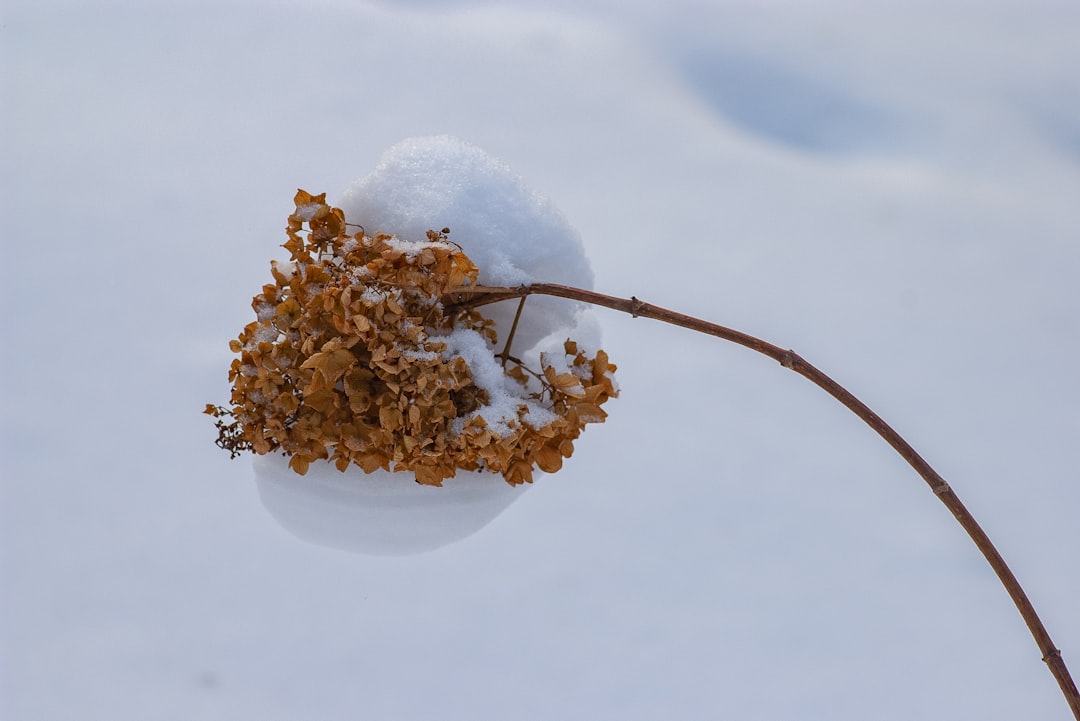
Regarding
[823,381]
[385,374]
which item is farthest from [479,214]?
[823,381]

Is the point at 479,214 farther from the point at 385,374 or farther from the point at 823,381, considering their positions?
the point at 823,381

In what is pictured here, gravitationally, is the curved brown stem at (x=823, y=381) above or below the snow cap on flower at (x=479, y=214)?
below

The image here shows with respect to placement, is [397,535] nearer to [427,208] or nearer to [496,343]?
[496,343]

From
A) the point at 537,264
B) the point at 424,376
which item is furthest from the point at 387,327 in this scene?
the point at 537,264

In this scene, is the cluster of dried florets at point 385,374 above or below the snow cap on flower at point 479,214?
below

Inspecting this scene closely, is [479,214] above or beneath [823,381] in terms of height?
above
